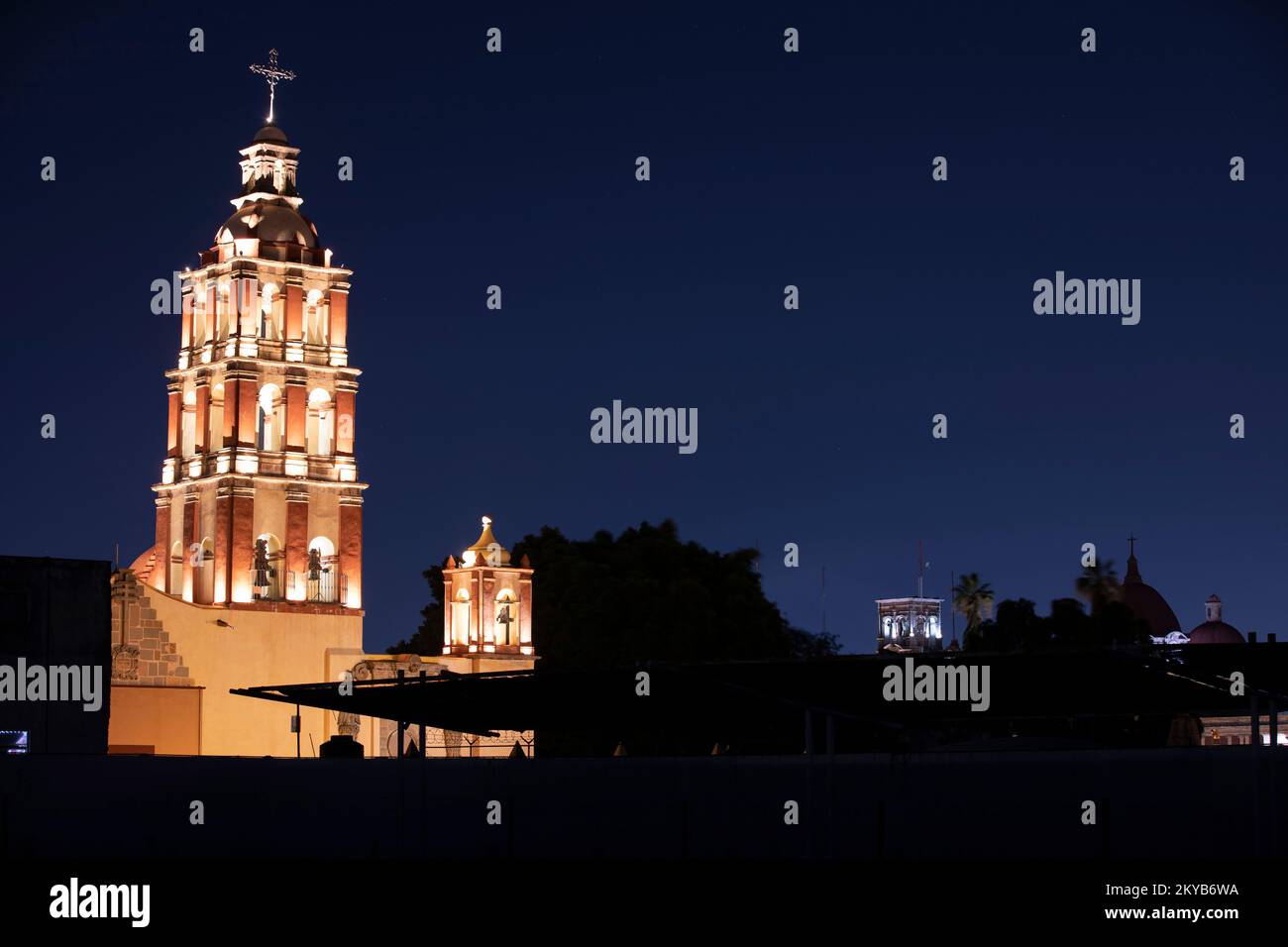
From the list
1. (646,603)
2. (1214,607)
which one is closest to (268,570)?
(646,603)

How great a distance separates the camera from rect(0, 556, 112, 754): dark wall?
43.2 meters

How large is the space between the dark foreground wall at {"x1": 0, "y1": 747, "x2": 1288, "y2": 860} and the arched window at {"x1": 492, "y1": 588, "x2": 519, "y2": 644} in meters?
29.2

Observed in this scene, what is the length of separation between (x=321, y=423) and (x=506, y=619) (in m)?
8.30

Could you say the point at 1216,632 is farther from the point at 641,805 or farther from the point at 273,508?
the point at 641,805

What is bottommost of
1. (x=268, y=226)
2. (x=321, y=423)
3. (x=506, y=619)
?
(x=506, y=619)

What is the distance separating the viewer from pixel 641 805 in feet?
112

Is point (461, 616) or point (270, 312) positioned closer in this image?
point (270, 312)

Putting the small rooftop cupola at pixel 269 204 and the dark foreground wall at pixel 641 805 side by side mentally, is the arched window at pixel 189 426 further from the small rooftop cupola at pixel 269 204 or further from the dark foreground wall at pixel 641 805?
the dark foreground wall at pixel 641 805

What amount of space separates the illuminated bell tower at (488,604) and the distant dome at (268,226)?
35.6 ft

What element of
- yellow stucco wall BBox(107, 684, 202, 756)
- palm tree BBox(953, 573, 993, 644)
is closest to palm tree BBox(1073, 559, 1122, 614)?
palm tree BBox(953, 573, 993, 644)
